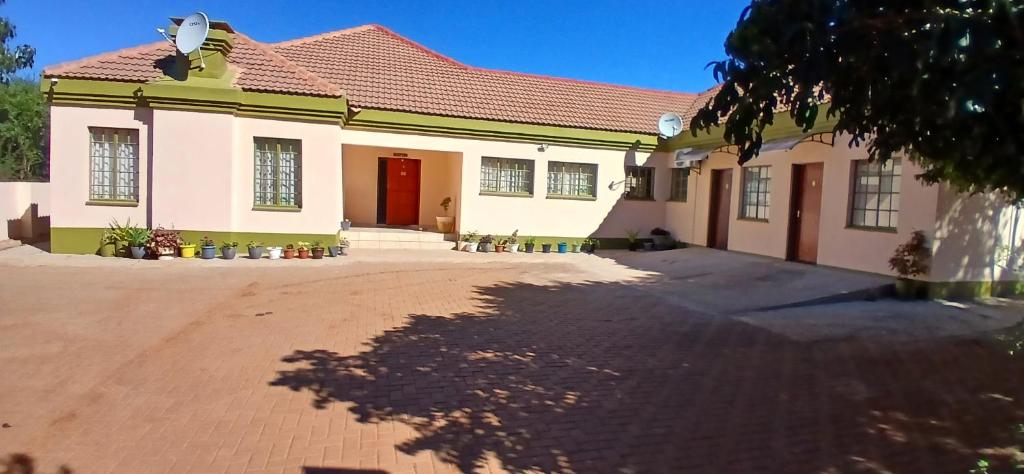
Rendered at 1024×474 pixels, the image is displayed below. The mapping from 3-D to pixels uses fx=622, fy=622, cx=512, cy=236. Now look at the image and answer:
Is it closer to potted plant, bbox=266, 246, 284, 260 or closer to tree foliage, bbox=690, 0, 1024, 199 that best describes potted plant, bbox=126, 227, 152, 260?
potted plant, bbox=266, 246, 284, 260

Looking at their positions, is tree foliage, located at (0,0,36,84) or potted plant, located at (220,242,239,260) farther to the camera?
tree foliage, located at (0,0,36,84)

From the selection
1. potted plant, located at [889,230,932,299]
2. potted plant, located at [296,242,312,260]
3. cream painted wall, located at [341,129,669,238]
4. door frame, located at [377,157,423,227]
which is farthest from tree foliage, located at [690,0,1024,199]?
door frame, located at [377,157,423,227]

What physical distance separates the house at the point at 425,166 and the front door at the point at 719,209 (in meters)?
0.05

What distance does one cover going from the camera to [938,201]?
9.73m

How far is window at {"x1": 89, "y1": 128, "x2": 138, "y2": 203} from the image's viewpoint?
13008mm

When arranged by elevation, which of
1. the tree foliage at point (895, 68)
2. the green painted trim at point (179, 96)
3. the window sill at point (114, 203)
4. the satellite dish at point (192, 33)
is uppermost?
the satellite dish at point (192, 33)

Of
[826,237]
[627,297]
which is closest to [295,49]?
[627,297]

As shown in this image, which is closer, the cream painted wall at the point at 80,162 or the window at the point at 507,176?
the cream painted wall at the point at 80,162

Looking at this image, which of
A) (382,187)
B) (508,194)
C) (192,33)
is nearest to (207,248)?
(192,33)

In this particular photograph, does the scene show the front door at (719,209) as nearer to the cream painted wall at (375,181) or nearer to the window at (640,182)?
the window at (640,182)

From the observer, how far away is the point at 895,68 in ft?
9.95

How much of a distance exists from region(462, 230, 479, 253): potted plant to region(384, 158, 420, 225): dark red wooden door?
3449mm

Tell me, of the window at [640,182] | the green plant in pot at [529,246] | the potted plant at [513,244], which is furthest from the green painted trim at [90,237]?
the window at [640,182]

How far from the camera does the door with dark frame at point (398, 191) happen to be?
742 inches
